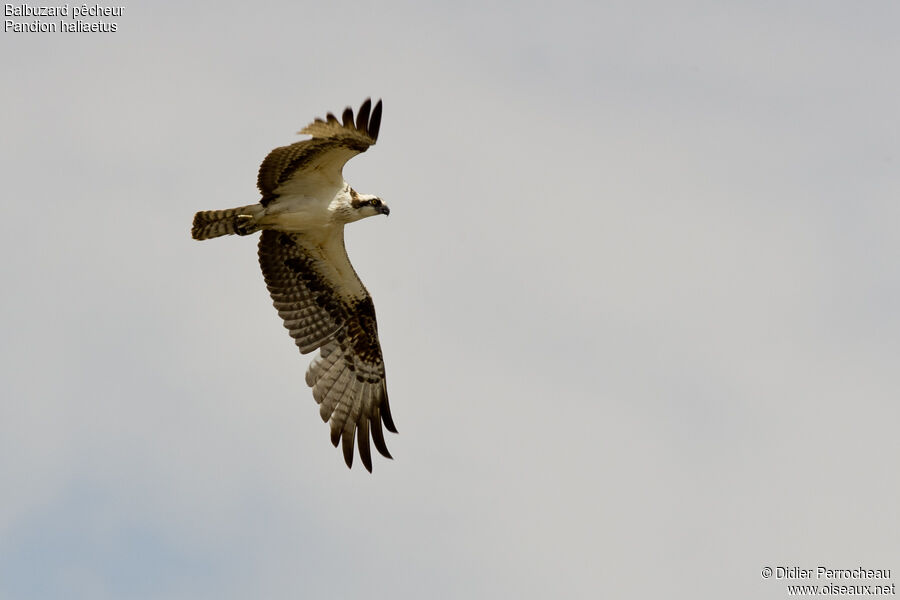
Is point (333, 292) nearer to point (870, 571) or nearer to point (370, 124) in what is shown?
point (370, 124)

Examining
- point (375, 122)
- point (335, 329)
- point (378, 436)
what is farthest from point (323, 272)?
point (375, 122)

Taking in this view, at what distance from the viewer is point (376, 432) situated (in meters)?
15.9

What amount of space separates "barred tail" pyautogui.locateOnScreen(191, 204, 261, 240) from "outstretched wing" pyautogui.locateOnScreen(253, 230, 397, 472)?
767mm

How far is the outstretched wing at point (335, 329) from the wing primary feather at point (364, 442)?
0.04 feet

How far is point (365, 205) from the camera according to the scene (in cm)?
1481

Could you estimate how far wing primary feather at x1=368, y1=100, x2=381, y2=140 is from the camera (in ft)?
44.8

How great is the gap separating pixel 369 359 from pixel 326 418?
0.96 m

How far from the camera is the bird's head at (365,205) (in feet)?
48.5

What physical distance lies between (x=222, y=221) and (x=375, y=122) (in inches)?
91.5

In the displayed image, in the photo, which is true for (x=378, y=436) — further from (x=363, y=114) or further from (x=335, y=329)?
(x=363, y=114)

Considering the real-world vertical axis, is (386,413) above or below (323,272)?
below

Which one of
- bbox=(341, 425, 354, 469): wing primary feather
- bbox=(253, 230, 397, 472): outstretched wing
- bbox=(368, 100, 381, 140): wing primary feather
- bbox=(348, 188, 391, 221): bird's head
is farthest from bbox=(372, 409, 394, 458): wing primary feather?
bbox=(368, 100, 381, 140): wing primary feather

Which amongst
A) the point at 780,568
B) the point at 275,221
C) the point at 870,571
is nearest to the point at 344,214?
the point at 275,221

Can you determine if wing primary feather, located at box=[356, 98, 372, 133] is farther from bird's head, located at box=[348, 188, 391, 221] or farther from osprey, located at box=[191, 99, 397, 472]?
bird's head, located at box=[348, 188, 391, 221]
